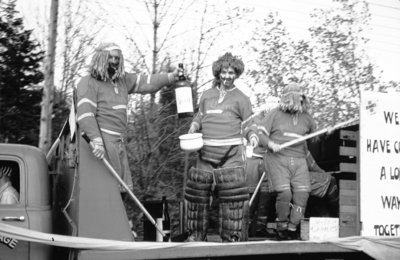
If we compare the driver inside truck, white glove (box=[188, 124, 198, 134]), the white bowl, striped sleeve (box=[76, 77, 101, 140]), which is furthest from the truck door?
white glove (box=[188, 124, 198, 134])

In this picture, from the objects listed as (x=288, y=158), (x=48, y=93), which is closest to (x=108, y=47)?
(x=288, y=158)

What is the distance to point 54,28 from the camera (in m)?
7.82

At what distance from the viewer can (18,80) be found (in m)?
10.1

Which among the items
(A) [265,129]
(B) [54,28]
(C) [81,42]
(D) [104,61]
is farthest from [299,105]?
(C) [81,42]

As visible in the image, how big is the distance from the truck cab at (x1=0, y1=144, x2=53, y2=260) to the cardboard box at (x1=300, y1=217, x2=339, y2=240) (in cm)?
195

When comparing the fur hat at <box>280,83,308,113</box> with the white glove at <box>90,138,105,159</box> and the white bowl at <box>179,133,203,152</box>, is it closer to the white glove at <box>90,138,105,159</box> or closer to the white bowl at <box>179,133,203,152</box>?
the white bowl at <box>179,133,203,152</box>

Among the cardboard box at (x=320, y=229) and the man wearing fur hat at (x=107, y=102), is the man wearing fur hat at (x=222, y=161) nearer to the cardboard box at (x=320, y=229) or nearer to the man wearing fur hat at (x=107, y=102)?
the cardboard box at (x=320, y=229)

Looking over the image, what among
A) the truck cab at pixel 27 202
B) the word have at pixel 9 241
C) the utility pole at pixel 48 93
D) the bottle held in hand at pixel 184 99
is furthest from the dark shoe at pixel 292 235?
the utility pole at pixel 48 93

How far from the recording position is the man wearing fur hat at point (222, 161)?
189 inches

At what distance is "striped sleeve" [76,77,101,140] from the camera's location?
4418mm

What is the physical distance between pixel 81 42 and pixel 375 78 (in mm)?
5884

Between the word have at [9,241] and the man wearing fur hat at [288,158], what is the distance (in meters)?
2.08

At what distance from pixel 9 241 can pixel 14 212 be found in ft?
0.69

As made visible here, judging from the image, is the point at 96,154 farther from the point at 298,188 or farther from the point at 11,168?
the point at 298,188
